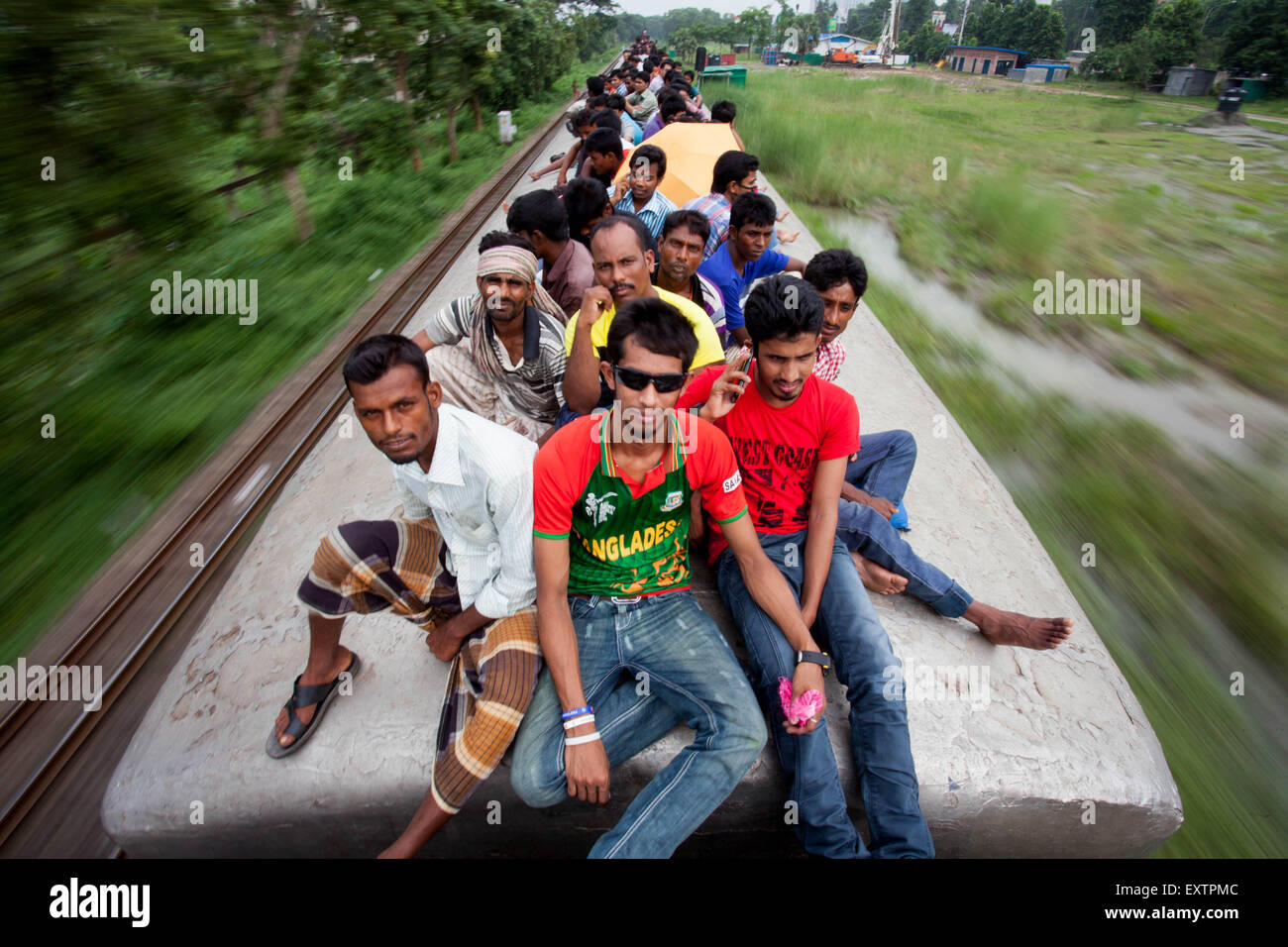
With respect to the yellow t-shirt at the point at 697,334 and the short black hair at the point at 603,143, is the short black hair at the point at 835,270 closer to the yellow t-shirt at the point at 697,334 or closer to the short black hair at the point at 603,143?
the yellow t-shirt at the point at 697,334

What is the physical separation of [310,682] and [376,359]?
1237mm

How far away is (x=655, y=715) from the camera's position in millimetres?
2225

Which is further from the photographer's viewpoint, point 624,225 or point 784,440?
point 624,225

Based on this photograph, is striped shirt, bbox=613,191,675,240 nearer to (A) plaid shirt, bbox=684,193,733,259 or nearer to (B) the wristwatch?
(A) plaid shirt, bbox=684,193,733,259

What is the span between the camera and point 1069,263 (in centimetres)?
837

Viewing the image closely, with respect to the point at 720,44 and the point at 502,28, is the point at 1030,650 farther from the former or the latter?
the point at 720,44

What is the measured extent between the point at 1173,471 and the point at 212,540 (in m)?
6.10

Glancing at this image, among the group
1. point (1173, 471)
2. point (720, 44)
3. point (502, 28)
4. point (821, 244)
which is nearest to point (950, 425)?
point (1173, 471)

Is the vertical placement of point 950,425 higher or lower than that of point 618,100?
lower

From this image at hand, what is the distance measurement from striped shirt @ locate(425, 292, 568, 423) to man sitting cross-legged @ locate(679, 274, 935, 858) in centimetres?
81

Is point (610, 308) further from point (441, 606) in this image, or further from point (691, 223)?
point (441, 606)

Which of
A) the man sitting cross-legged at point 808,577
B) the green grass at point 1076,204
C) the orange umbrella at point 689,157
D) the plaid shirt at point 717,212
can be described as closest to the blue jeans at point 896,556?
the man sitting cross-legged at point 808,577

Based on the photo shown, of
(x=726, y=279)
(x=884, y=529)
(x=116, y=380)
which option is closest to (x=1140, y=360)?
(x=726, y=279)
